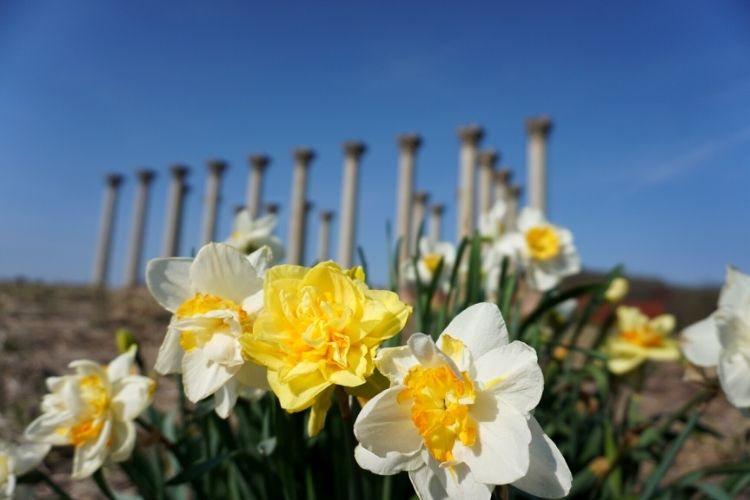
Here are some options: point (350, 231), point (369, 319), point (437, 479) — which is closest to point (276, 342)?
point (369, 319)

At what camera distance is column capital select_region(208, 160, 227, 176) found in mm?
20359

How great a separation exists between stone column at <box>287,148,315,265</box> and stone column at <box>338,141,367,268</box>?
1248mm

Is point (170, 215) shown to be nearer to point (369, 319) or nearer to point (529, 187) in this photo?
point (529, 187)

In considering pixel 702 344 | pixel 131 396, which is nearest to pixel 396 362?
pixel 131 396

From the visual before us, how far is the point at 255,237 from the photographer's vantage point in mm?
1517

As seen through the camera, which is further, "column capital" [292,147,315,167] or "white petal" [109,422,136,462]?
"column capital" [292,147,315,167]

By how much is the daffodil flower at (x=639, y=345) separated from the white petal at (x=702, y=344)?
0.61 meters

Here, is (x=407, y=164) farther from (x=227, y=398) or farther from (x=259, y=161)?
(x=227, y=398)

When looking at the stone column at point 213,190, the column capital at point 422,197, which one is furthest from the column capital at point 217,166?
the column capital at point 422,197

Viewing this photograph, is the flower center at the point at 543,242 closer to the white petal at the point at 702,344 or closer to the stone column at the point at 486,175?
the white petal at the point at 702,344

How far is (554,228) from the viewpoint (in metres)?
1.79

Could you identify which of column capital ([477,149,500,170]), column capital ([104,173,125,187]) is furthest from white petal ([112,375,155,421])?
column capital ([104,173,125,187])

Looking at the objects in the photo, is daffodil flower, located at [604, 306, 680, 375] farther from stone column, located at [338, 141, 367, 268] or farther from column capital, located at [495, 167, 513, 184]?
column capital, located at [495, 167, 513, 184]

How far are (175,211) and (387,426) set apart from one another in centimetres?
2048
